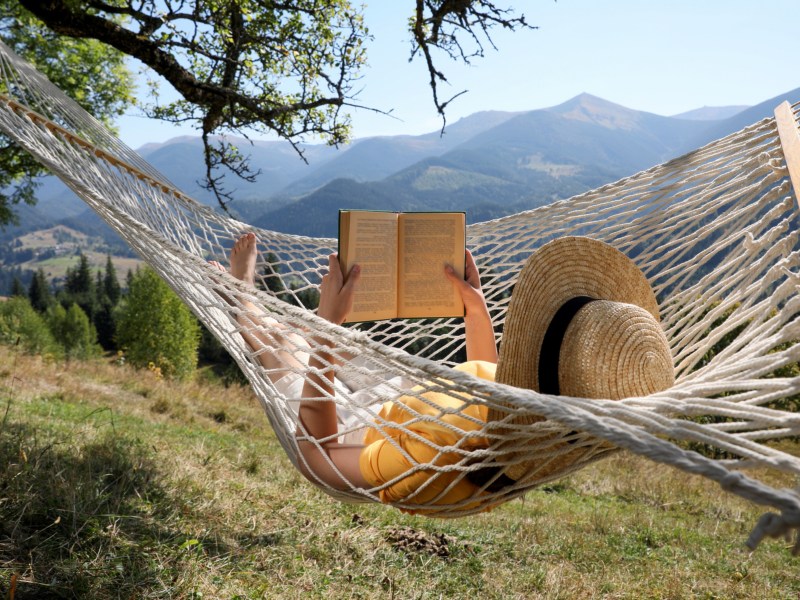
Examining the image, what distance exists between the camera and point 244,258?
2129mm

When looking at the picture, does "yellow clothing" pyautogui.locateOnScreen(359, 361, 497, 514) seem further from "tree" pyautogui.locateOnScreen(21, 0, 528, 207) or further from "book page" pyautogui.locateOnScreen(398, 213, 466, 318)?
"tree" pyautogui.locateOnScreen(21, 0, 528, 207)

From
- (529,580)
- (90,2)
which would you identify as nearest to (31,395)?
(90,2)

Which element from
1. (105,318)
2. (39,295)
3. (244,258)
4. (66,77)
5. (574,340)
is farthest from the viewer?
(105,318)

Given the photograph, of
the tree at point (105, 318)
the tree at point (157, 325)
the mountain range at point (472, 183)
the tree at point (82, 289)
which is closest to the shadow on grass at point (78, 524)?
the tree at point (157, 325)

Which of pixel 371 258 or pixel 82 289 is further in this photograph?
pixel 82 289

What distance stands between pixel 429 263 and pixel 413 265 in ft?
0.15

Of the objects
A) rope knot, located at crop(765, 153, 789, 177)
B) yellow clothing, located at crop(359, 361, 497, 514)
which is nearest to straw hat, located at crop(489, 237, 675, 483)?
yellow clothing, located at crop(359, 361, 497, 514)

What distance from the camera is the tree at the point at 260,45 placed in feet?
10.0

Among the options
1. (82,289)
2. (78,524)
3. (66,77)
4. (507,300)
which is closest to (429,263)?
(507,300)

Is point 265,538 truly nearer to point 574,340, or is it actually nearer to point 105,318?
point 574,340

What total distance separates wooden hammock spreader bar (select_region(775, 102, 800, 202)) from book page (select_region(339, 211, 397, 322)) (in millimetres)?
926

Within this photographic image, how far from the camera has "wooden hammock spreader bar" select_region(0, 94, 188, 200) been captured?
87.7 inches

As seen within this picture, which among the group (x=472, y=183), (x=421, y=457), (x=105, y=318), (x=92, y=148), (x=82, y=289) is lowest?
(x=105, y=318)

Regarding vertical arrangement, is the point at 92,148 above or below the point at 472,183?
below
